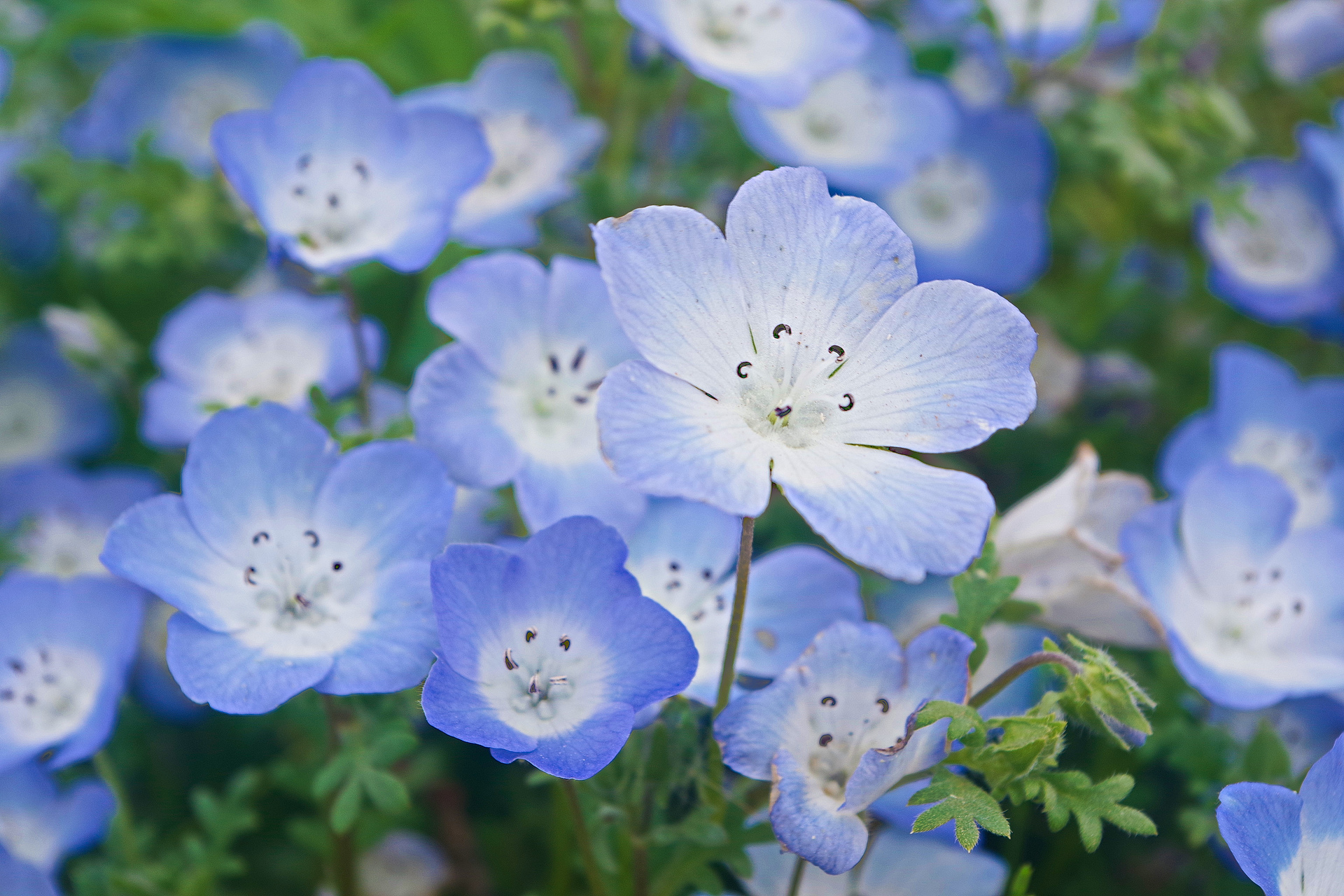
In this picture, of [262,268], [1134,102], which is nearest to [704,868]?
[262,268]

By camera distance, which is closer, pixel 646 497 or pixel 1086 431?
pixel 646 497

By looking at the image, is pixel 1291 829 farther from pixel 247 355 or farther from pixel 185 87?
pixel 185 87

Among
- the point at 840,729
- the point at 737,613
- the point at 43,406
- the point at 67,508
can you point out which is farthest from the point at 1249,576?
the point at 43,406

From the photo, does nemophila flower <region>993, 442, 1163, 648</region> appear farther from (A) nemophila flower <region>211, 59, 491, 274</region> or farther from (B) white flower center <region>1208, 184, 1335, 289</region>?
(B) white flower center <region>1208, 184, 1335, 289</region>

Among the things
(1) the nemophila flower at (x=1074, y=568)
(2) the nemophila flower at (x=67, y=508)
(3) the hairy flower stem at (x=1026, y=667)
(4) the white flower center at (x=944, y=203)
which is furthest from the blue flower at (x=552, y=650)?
(4) the white flower center at (x=944, y=203)

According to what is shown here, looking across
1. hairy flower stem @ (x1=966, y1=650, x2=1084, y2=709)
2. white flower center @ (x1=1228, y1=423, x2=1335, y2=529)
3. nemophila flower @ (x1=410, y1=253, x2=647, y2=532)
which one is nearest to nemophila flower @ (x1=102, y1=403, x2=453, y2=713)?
nemophila flower @ (x1=410, y1=253, x2=647, y2=532)

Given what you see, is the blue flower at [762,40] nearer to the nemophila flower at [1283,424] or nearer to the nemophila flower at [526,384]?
the nemophila flower at [526,384]

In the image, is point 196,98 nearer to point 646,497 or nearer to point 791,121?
point 791,121
